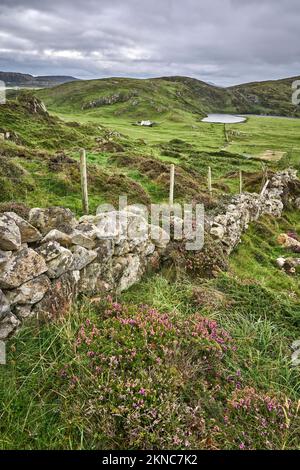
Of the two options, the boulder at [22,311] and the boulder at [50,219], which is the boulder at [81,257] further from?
the boulder at [22,311]

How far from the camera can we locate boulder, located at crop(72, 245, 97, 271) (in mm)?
6156

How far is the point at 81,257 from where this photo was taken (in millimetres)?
6254

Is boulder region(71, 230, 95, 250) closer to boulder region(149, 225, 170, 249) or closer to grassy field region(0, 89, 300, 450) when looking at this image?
grassy field region(0, 89, 300, 450)

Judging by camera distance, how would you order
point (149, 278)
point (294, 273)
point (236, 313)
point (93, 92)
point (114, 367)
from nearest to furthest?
point (114, 367) → point (236, 313) → point (149, 278) → point (294, 273) → point (93, 92)

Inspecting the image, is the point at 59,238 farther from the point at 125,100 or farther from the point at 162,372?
the point at 125,100

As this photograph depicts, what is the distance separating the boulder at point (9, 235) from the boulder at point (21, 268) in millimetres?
145

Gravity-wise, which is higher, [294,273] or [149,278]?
[149,278]

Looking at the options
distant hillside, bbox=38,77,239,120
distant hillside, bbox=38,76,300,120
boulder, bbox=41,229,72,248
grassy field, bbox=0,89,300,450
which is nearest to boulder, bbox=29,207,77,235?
boulder, bbox=41,229,72,248

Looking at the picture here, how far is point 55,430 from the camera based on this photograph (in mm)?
4016

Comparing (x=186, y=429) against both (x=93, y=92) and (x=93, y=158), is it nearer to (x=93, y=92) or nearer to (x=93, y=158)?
(x=93, y=158)

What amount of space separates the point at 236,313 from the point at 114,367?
289cm

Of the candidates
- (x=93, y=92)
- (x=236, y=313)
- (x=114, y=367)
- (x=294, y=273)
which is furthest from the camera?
(x=93, y=92)

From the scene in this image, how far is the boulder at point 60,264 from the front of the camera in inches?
225
